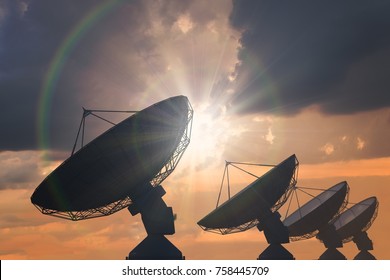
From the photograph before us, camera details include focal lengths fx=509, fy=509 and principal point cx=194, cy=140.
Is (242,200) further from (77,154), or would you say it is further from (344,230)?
(344,230)

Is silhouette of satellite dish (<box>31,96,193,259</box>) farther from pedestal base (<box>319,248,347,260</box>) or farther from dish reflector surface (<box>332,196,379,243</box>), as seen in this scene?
dish reflector surface (<box>332,196,379,243</box>)

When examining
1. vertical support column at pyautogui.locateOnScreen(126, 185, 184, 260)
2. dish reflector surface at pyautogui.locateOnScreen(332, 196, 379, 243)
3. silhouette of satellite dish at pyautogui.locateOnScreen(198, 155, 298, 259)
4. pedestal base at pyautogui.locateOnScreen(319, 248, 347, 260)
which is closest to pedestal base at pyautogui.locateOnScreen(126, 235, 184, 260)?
vertical support column at pyautogui.locateOnScreen(126, 185, 184, 260)

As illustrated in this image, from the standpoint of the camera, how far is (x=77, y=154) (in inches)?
1677

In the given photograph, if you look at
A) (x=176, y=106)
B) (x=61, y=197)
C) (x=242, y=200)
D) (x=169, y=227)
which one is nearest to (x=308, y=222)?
(x=242, y=200)

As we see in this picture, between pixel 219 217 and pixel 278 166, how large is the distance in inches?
370

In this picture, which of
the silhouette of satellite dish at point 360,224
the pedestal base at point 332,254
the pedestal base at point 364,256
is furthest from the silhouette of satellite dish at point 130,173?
the pedestal base at point 364,256

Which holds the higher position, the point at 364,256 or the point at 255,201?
the point at 364,256

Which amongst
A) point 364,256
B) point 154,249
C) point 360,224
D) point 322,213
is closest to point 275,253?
point 322,213

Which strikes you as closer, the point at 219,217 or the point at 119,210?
the point at 119,210

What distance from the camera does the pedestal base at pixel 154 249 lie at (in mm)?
50531

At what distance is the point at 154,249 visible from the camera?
5047 centimetres

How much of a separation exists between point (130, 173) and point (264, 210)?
71.5 feet

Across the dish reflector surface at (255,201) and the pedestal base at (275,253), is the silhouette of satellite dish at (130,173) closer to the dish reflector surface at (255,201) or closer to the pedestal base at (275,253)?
the dish reflector surface at (255,201)

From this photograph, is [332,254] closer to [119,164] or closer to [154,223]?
[154,223]
